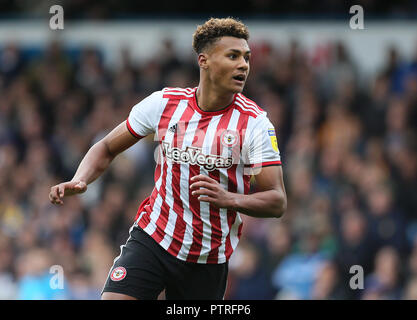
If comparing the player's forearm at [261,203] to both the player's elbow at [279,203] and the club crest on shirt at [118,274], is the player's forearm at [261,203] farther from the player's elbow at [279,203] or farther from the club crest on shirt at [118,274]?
the club crest on shirt at [118,274]

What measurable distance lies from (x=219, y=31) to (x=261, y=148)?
2.84ft

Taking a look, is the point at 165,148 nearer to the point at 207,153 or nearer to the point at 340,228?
the point at 207,153

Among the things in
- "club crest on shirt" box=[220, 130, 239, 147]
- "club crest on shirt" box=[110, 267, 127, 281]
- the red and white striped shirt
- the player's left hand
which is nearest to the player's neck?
the red and white striped shirt

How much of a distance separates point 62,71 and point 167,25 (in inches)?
76.0

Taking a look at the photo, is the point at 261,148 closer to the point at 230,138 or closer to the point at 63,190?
the point at 230,138

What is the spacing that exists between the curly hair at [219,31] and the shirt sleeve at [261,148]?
596 millimetres

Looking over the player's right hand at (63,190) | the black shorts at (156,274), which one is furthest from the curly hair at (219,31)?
the black shorts at (156,274)

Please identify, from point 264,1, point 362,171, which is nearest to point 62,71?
point 264,1

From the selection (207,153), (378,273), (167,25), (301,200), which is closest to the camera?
(207,153)

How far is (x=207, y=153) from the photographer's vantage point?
506 centimetres

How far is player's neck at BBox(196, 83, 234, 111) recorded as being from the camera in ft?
16.9

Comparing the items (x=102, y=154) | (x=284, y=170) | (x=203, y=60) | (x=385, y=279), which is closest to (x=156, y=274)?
(x=102, y=154)

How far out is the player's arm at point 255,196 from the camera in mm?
4629

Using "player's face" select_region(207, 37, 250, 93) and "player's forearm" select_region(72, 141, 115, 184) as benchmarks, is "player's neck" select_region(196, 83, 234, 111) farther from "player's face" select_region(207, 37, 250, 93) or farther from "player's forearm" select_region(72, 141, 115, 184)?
"player's forearm" select_region(72, 141, 115, 184)
